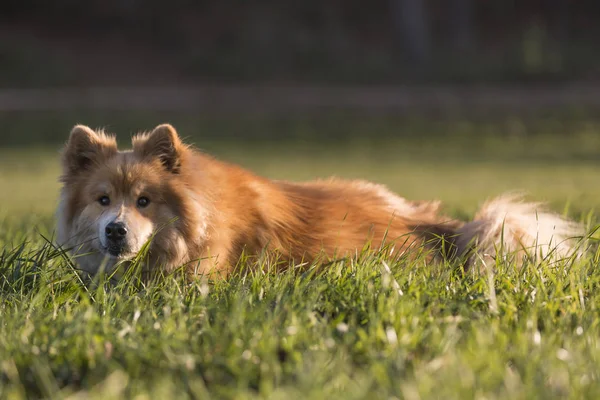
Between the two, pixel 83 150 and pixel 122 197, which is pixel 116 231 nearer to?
pixel 122 197

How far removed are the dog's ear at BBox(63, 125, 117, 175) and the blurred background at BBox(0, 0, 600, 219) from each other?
6.64m

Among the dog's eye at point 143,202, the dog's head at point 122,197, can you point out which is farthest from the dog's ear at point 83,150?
the dog's eye at point 143,202

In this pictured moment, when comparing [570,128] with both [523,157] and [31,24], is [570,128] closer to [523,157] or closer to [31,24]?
[523,157]

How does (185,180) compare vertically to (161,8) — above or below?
below

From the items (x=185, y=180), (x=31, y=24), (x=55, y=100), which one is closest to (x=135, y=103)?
(x=55, y=100)

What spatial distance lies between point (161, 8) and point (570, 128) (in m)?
20.9

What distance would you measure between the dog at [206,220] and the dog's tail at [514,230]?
0.01 m

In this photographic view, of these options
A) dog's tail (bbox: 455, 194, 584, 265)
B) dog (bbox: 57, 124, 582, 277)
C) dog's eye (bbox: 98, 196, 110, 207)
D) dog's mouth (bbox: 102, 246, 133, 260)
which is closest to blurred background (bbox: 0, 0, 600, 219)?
dog's tail (bbox: 455, 194, 584, 265)

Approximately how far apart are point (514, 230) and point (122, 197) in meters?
2.41

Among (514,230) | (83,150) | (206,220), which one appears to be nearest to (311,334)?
(206,220)

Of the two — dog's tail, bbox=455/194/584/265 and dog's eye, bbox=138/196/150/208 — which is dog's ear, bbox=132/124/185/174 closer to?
dog's eye, bbox=138/196/150/208

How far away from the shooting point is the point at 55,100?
2805 cm

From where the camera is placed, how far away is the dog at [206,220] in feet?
16.0

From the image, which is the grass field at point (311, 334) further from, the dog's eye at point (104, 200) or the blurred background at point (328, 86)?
the blurred background at point (328, 86)
